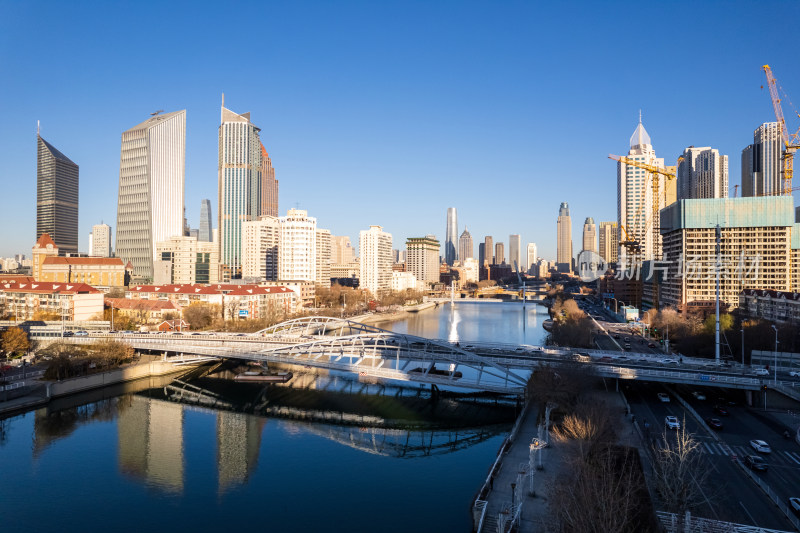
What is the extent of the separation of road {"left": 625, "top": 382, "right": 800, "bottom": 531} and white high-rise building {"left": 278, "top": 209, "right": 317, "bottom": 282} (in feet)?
173

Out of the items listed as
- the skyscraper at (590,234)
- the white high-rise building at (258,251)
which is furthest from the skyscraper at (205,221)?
the skyscraper at (590,234)

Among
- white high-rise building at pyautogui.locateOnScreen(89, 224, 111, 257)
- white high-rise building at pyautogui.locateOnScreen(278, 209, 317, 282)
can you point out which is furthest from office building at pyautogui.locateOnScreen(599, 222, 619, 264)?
white high-rise building at pyautogui.locateOnScreen(89, 224, 111, 257)

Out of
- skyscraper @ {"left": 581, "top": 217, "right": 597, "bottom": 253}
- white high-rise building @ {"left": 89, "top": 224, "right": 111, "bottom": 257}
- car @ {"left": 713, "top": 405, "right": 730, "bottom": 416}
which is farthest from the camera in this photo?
skyscraper @ {"left": 581, "top": 217, "right": 597, "bottom": 253}

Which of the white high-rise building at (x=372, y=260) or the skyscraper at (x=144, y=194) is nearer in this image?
the skyscraper at (x=144, y=194)

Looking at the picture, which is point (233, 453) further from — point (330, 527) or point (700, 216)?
point (700, 216)

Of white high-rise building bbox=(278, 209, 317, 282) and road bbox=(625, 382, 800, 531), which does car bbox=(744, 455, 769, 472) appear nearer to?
road bbox=(625, 382, 800, 531)

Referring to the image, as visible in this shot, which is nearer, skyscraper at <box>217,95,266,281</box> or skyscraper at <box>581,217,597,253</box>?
skyscraper at <box>217,95,266,281</box>

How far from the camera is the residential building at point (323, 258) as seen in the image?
7888 centimetres

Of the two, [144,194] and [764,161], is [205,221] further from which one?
[764,161]

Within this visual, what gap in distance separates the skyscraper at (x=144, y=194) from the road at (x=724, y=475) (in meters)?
65.9

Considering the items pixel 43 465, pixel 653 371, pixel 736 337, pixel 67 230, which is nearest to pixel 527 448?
pixel 653 371

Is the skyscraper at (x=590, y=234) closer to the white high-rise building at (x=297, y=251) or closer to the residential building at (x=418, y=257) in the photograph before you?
the residential building at (x=418, y=257)

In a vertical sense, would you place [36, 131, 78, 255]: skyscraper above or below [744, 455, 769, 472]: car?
above

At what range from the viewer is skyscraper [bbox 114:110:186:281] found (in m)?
69.8
